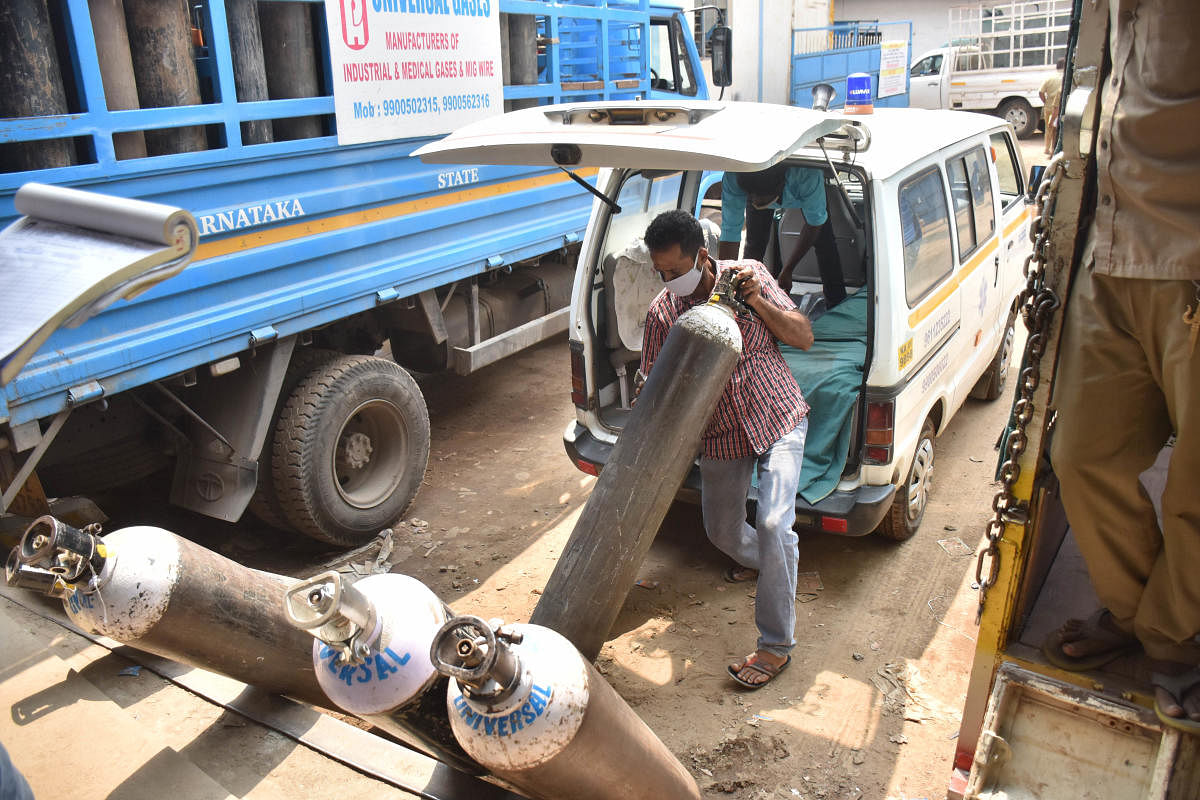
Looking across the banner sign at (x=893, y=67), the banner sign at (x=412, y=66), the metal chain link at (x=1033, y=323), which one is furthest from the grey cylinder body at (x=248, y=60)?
the banner sign at (x=893, y=67)

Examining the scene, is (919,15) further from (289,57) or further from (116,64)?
(116,64)

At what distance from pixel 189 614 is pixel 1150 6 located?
2.43 metres

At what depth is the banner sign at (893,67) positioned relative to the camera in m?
15.7

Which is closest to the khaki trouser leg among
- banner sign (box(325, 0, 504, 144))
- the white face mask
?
the white face mask

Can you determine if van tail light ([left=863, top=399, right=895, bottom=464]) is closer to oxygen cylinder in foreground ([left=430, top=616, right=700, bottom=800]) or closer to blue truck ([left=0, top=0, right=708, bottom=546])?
oxygen cylinder in foreground ([left=430, top=616, right=700, bottom=800])

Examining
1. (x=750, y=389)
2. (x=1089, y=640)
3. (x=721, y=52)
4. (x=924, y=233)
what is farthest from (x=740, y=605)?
(x=721, y=52)

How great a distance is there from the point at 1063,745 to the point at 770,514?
1478 mm

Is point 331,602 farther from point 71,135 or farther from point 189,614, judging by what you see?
point 71,135

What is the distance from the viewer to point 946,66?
60.7 ft

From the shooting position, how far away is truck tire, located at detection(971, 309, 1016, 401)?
239 inches

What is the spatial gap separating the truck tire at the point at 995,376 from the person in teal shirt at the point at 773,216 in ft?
4.78

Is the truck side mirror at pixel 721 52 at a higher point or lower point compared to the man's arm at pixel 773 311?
higher

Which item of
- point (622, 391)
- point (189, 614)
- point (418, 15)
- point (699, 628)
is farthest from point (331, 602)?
point (418, 15)

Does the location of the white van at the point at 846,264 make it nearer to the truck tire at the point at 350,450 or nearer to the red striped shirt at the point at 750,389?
the red striped shirt at the point at 750,389
